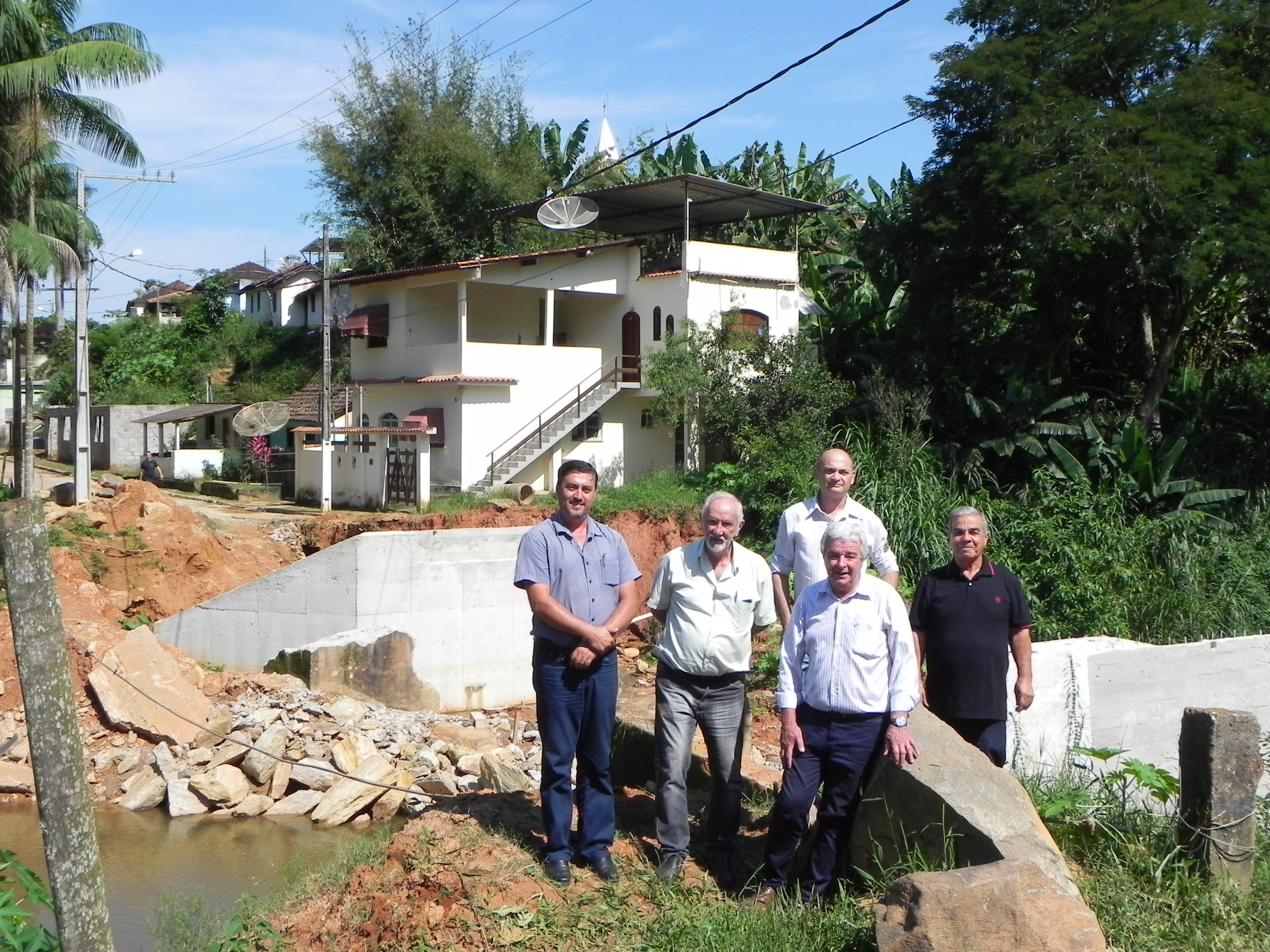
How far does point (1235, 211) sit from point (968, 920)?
15.1 metres

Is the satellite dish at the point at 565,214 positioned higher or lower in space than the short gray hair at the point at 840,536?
higher

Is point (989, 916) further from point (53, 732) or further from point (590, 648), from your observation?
point (53, 732)

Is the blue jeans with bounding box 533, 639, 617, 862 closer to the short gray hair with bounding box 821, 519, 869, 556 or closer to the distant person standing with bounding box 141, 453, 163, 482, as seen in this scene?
the short gray hair with bounding box 821, 519, 869, 556

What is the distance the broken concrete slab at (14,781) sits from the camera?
11562 mm

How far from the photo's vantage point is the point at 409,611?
1487 cm

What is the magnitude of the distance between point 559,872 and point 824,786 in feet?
4.26

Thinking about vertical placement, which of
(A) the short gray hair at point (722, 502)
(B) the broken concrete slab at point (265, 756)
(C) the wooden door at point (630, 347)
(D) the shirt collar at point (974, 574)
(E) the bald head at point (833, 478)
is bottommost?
(B) the broken concrete slab at point (265, 756)

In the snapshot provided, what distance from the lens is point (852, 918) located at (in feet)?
16.0

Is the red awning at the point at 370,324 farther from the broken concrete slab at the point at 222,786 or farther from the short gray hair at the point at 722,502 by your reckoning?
the short gray hair at the point at 722,502

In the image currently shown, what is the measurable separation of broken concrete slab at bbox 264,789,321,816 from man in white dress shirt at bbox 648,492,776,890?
6739 millimetres

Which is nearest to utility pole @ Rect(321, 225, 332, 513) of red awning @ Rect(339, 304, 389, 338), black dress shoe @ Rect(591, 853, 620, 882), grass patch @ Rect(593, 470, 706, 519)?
red awning @ Rect(339, 304, 389, 338)

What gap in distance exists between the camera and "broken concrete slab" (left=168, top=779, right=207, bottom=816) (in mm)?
11180

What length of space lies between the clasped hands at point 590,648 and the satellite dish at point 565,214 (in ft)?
63.1

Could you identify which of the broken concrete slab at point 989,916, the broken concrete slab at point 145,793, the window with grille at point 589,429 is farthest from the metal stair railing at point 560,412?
the broken concrete slab at point 989,916
